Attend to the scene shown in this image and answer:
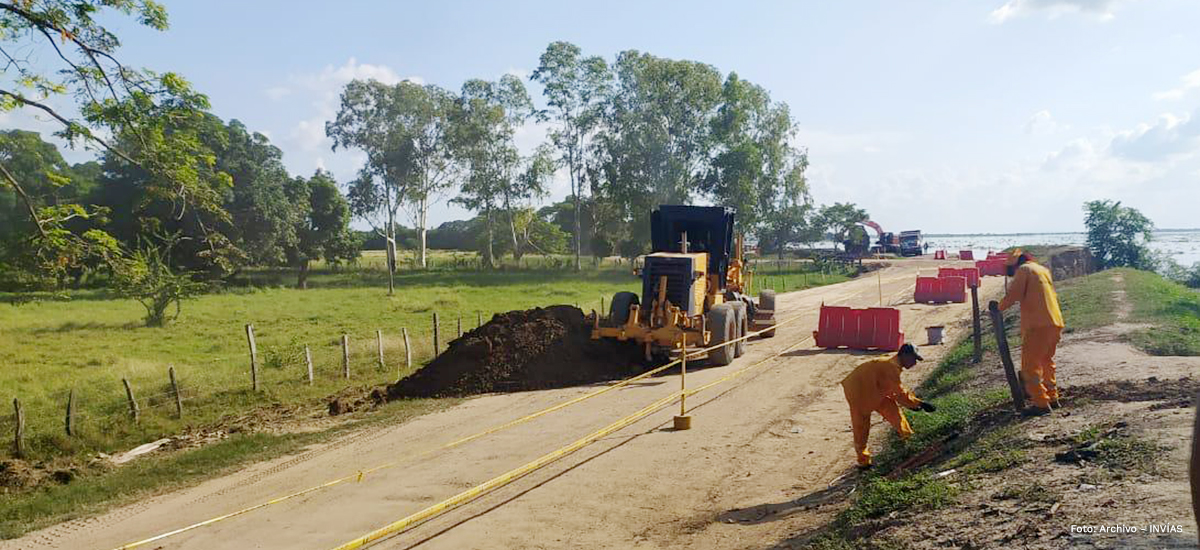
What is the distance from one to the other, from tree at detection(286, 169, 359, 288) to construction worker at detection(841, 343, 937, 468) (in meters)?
52.9

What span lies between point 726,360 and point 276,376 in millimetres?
10523

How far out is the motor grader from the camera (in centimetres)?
1808

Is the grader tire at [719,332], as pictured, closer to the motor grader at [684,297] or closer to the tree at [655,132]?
the motor grader at [684,297]

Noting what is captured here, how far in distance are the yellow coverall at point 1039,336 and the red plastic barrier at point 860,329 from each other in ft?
31.9

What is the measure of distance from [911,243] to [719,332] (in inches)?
2458

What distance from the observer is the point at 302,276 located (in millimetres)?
56906

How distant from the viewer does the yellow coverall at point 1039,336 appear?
9617 mm

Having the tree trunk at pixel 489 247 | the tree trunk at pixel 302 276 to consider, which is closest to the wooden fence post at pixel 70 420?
the tree trunk at pixel 302 276

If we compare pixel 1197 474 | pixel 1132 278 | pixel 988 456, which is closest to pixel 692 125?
pixel 1132 278

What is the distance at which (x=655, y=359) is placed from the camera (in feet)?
63.1

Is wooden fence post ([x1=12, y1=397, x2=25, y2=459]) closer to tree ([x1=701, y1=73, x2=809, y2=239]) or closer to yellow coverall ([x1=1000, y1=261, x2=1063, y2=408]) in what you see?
yellow coverall ([x1=1000, y1=261, x2=1063, y2=408])

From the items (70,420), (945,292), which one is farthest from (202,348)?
(945,292)

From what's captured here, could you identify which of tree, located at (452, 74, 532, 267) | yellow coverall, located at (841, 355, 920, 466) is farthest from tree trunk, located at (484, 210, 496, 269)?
yellow coverall, located at (841, 355, 920, 466)

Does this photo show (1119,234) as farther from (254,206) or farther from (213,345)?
(254,206)
